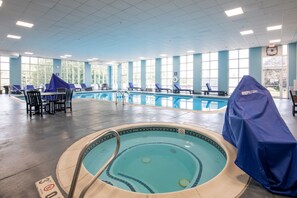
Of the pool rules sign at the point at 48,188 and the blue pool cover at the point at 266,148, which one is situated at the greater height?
the blue pool cover at the point at 266,148

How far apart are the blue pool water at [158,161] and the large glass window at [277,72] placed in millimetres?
10421

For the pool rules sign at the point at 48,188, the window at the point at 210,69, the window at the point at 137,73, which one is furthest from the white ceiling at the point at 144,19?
the window at the point at 137,73

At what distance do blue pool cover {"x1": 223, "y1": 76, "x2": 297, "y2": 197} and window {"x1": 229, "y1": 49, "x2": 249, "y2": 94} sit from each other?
11674 mm

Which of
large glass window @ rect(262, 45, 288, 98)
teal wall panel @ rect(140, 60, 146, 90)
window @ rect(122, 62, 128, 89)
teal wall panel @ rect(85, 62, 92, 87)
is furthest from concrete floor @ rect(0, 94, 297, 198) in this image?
window @ rect(122, 62, 128, 89)

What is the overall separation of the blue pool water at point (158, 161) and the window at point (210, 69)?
11.1 metres

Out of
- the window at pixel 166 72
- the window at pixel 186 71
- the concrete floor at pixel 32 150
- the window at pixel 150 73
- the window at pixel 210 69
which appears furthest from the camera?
the window at pixel 150 73

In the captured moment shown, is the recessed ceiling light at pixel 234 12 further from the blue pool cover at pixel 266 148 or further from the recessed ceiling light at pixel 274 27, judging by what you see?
the blue pool cover at pixel 266 148

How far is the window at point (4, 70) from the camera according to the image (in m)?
13.9

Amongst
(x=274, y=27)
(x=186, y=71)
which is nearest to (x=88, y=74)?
(x=186, y=71)

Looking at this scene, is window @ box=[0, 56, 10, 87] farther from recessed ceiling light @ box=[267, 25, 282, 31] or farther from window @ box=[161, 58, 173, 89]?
recessed ceiling light @ box=[267, 25, 282, 31]

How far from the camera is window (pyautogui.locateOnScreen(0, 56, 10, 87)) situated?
1385 centimetres

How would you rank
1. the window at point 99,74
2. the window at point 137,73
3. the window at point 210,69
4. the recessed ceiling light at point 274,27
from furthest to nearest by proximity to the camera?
the window at point 99,74 < the window at point 137,73 < the window at point 210,69 < the recessed ceiling light at point 274,27

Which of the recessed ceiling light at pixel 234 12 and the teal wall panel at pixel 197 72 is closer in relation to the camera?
the recessed ceiling light at pixel 234 12

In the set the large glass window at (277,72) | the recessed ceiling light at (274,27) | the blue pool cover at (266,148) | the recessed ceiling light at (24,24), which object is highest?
the recessed ceiling light at (274,27)
